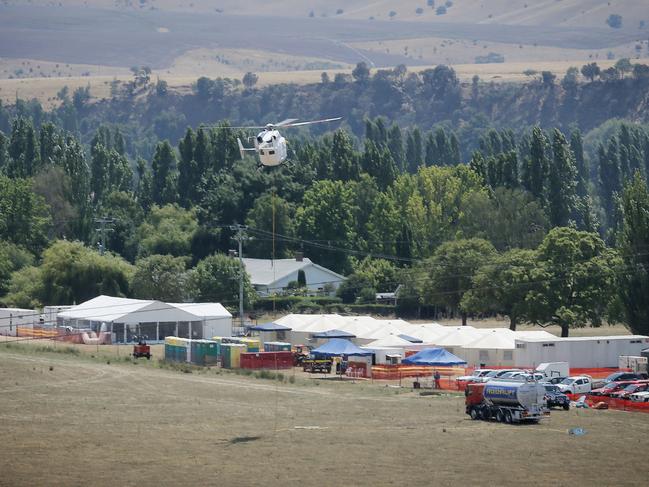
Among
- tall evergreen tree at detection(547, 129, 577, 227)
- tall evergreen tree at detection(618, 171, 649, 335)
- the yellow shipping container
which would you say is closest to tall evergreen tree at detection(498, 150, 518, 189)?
tall evergreen tree at detection(547, 129, 577, 227)

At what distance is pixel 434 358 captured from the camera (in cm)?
6862

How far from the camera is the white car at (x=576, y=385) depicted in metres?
62.5

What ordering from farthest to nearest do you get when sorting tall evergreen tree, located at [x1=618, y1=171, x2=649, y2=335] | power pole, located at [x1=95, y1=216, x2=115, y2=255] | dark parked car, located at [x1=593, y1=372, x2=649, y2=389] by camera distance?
1. power pole, located at [x1=95, y1=216, x2=115, y2=255]
2. tall evergreen tree, located at [x1=618, y1=171, x2=649, y2=335]
3. dark parked car, located at [x1=593, y1=372, x2=649, y2=389]

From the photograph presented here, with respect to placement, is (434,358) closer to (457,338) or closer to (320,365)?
(320,365)

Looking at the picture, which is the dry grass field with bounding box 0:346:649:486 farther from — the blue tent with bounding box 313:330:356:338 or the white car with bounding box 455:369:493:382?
the blue tent with bounding box 313:330:356:338

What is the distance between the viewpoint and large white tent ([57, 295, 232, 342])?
83438mm

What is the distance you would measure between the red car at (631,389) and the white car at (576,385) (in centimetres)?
169

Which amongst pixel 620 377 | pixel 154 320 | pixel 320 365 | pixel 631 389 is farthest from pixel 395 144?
pixel 631 389

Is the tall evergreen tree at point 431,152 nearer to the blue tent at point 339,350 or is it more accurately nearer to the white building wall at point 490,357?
the white building wall at point 490,357

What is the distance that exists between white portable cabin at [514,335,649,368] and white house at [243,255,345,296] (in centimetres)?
4344

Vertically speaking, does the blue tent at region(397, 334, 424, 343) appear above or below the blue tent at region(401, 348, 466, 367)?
above

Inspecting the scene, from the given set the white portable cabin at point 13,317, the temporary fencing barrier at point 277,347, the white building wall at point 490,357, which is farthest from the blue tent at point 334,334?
the white portable cabin at point 13,317

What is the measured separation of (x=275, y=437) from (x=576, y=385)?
18699 millimetres

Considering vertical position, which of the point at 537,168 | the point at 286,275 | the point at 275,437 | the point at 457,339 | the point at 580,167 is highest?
the point at 580,167
